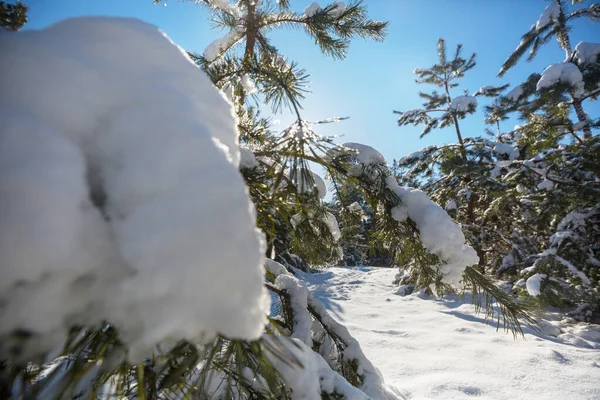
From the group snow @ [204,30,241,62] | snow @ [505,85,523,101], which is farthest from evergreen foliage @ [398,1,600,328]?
snow @ [204,30,241,62]

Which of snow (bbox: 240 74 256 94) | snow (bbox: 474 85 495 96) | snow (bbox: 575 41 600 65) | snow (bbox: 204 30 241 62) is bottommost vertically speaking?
snow (bbox: 240 74 256 94)

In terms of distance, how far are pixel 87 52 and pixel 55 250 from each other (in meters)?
0.40

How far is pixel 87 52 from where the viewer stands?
0.52 metres

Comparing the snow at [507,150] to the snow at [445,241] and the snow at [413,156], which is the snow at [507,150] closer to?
the snow at [413,156]

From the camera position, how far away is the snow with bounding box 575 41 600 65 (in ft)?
18.0

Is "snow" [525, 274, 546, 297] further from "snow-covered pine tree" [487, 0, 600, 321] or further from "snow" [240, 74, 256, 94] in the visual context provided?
"snow" [240, 74, 256, 94]

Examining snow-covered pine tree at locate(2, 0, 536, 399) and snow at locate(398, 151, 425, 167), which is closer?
snow-covered pine tree at locate(2, 0, 536, 399)

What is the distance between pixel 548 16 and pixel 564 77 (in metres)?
3.72

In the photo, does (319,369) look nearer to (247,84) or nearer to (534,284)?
(247,84)

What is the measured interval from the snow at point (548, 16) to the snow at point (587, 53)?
244 centimetres

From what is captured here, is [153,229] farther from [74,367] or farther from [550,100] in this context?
[550,100]

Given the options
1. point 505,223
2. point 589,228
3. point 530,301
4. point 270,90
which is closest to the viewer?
point 270,90

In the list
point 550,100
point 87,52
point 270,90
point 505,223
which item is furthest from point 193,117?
point 505,223

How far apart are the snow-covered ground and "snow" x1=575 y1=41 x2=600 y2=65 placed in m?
5.01
